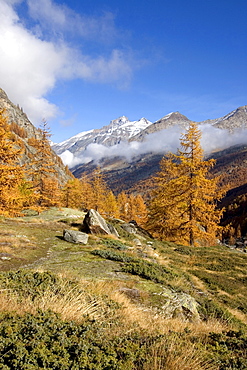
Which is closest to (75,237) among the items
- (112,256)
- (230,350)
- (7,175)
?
(112,256)

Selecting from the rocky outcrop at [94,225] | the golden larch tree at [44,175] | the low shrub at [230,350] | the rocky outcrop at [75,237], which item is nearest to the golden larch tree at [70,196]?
the golden larch tree at [44,175]

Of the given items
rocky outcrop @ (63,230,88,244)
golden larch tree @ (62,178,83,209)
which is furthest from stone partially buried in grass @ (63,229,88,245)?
golden larch tree @ (62,178,83,209)

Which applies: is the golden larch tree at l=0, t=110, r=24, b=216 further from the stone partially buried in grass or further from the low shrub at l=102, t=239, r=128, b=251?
the low shrub at l=102, t=239, r=128, b=251

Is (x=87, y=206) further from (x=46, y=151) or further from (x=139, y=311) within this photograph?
(x=139, y=311)

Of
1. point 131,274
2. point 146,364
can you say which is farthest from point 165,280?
point 146,364

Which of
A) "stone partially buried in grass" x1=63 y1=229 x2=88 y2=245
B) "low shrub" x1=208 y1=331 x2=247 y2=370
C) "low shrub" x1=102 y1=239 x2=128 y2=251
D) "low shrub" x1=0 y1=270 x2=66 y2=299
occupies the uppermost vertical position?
"low shrub" x1=0 y1=270 x2=66 y2=299

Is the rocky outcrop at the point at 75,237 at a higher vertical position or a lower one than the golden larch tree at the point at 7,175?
lower

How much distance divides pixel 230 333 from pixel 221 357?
1.49 m

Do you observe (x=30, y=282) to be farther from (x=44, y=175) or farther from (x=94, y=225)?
(x=44, y=175)

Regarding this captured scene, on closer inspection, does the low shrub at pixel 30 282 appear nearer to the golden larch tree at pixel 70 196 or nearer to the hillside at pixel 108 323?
the hillside at pixel 108 323

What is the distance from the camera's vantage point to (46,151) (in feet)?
108

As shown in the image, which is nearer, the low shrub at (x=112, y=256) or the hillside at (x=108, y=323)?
the hillside at (x=108, y=323)

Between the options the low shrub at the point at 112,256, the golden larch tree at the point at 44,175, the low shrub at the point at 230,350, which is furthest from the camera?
the golden larch tree at the point at 44,175

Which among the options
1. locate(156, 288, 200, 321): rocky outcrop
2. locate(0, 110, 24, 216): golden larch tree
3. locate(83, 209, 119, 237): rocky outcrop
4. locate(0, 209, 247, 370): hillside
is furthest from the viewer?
locate(83, 209, 119, 237): rocky outcrop
